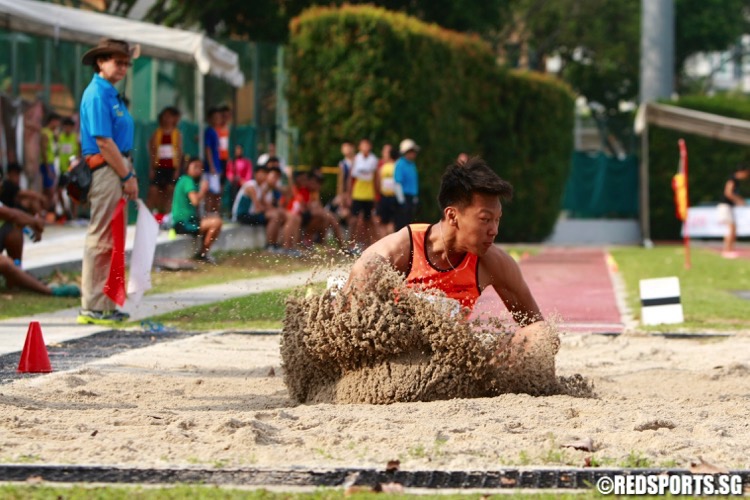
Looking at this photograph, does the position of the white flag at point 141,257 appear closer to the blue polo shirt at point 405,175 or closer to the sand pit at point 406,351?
the sand pit at point 406,351

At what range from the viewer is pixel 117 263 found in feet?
36.6

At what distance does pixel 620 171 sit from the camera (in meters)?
40.5

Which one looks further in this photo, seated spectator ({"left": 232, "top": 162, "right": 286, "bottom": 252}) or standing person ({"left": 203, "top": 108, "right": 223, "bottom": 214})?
seated spectator ({"left": 232, "top": 162, "right": 286, "bottom": 252})

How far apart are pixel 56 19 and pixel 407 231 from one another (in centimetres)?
1200

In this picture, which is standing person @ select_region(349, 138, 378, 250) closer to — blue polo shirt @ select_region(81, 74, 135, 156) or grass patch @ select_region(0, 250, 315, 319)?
grass patch @ select_region(0, 250, 315, 319)

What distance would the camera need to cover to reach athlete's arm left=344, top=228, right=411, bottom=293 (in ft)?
23.4

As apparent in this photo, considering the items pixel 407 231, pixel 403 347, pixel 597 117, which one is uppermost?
pixel 407 231

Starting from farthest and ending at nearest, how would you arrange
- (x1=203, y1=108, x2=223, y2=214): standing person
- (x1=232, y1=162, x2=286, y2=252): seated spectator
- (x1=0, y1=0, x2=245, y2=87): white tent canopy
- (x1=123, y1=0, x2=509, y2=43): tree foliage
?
(x1=123, y1=0, x2=509, y2=43): tree foliage → (x1=232, y1=162, x2=286, y2=252): seated spectator → (x1=203, y1=108, x2=223, y2=214): standing person → (x1=0, y1=0, x2=245, y2=87): white tent canopy

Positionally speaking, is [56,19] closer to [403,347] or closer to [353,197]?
[353,197]

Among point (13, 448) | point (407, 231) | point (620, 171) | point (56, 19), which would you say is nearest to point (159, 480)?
point (13, 448)

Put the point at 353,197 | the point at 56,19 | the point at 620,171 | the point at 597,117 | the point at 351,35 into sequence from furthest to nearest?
the point at 597,117 → the point at 620,171 → the point at 351,35 → the point at 353,197 → the point at 56,19

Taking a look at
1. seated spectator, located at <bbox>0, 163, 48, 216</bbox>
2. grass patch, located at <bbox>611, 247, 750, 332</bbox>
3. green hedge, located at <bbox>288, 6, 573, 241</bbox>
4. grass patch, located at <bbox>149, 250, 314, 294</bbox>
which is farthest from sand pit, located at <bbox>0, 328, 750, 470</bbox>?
green hedge, located at <bbox>288, 6, 573, 241</bbox>

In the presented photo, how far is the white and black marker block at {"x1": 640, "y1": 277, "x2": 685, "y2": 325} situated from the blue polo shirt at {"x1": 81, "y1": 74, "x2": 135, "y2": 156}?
5.03 m

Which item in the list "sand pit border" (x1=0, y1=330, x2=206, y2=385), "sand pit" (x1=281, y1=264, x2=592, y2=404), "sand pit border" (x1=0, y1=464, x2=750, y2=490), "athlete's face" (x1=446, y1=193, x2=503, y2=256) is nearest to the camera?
"sand pit border" (x1=0, y1=464, x2=750, y2=490)
